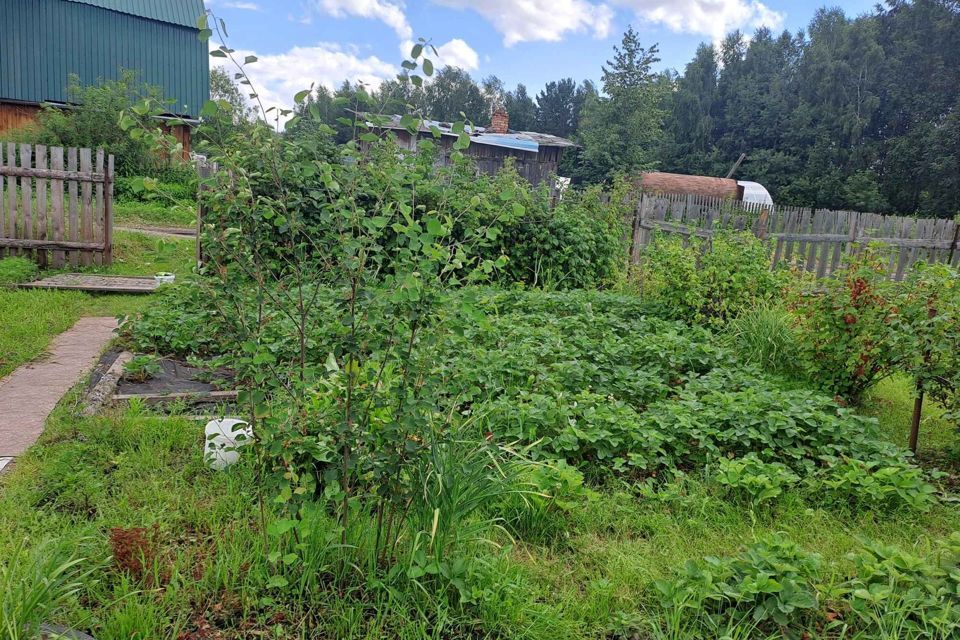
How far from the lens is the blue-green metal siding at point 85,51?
1731 centimetres

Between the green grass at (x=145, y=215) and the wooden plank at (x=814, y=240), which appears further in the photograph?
the green grass at (x=145, y=215)

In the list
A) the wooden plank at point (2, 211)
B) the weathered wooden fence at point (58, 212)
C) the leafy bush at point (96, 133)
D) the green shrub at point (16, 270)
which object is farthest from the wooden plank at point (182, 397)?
the leafy bush at point (96, 133)

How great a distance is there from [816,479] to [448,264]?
8.01 ft

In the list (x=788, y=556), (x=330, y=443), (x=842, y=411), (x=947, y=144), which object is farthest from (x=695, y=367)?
(x=947, y=144)

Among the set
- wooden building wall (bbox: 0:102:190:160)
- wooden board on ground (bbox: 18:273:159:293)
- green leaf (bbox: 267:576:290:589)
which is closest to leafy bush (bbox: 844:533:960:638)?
green leaf (bbox: 267:576:290:589)

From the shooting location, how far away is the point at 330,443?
244cm

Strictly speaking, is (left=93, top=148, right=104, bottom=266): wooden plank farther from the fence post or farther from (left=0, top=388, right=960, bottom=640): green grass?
the fence post

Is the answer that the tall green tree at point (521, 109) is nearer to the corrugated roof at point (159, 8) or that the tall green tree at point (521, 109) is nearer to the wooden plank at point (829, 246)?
the corrugated roof at point (159, 8)

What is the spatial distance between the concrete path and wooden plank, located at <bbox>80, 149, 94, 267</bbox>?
295 centimetres

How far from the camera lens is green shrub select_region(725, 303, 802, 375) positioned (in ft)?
17.0

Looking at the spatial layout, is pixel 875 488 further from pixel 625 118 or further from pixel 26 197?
pixel 625 118

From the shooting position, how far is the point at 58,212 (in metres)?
7.91

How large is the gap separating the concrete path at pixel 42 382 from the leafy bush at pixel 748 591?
3092 millimetres

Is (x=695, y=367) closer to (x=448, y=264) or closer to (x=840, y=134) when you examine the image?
(x=448, y=264)
